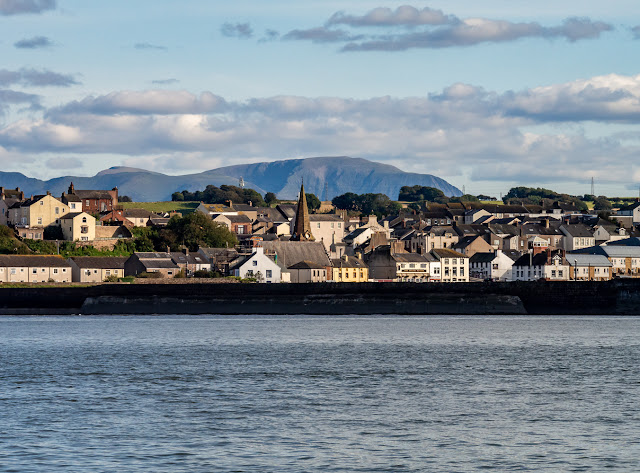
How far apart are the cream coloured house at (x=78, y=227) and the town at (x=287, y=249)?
0.39 ft

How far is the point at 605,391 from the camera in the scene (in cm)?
3003

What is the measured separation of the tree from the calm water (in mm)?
68948

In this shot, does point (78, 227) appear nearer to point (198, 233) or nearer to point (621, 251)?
point (198, 233)

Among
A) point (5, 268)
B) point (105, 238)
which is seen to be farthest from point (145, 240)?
point (5, 268)

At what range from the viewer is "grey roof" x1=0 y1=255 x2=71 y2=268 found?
98.8 m

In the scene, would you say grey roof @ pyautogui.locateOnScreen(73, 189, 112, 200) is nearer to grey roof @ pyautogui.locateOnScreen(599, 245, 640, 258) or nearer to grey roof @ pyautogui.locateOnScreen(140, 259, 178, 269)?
grey roof @ pyautogui.locateOnScreen(140, 259, 178, 269)

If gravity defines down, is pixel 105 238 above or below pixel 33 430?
above

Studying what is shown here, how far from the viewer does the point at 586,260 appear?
122 metres

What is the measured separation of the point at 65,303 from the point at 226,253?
101 ft

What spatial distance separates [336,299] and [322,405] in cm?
5406

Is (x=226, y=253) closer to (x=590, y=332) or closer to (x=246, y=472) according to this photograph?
(x=590, y=332)

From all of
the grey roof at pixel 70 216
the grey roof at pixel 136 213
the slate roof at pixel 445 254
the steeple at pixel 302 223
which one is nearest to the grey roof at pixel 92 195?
the grey roof at pixel 136 213

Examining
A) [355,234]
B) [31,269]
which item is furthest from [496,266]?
[31,269]

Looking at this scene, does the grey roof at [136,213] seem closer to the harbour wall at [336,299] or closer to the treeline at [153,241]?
the treeline at [153,241]
